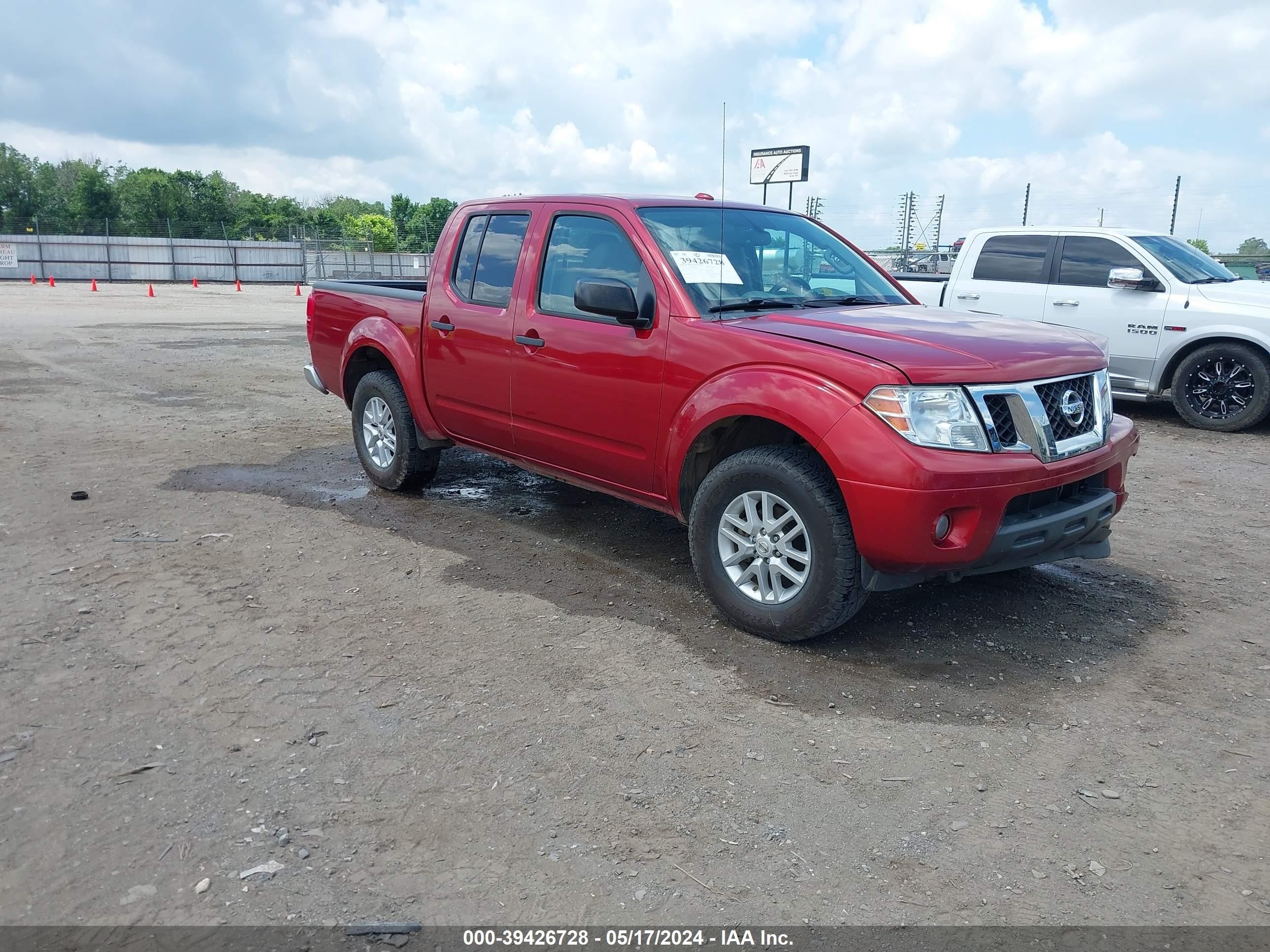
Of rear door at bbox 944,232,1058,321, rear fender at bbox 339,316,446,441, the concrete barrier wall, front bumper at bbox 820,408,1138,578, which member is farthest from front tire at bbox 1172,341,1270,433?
the concrete barrier wall

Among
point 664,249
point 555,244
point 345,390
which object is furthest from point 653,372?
point 345,390

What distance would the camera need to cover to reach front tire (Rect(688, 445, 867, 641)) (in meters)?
4.05

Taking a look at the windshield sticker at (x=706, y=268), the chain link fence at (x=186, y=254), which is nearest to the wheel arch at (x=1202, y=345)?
the windshield sticker at (x=706, y=268)

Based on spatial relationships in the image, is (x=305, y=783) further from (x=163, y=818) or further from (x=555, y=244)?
(x=555, y=244)

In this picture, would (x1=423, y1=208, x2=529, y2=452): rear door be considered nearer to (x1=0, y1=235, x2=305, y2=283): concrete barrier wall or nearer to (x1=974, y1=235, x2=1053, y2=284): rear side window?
(x1=974, y1=235, x2=1053, y2=284): rear side window

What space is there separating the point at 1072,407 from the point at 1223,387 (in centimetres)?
636

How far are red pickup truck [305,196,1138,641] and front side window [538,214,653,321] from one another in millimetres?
12

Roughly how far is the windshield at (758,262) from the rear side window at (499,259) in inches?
35.1

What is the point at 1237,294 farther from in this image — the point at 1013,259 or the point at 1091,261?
the point at 1013,259

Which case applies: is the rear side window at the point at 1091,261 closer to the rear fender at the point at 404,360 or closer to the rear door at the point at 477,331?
the rear door at the point at 477,331

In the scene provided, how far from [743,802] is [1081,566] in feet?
10.5

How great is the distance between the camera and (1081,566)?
550cm

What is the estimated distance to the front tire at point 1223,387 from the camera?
9273 mm

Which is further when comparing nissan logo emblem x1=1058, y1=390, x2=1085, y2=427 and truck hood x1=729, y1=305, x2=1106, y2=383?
nissan logo emblem x1=1058, y1=390, x2=1085, y2=427
